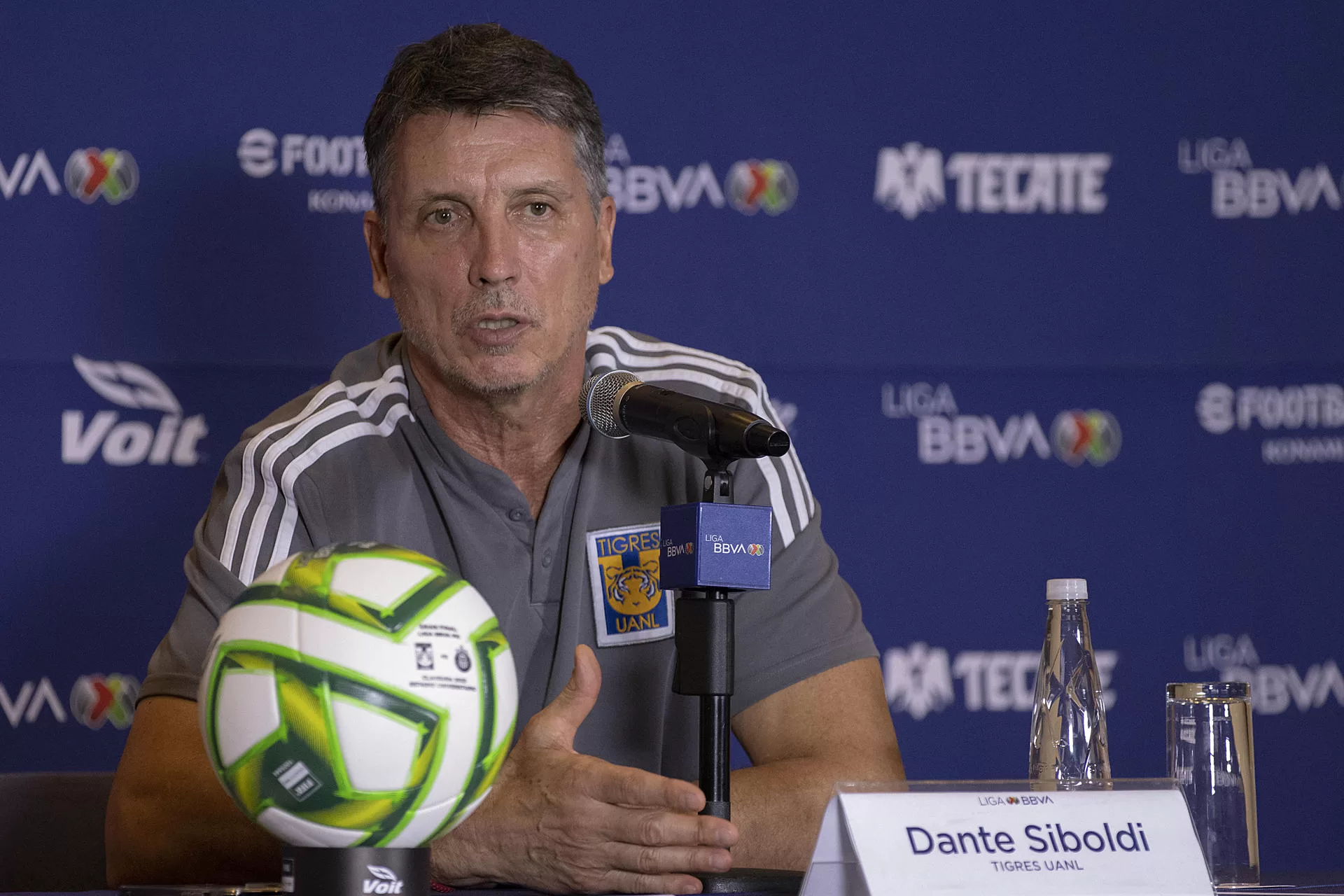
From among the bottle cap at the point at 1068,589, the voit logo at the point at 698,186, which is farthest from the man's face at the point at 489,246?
the voit logo at the point at 698,186

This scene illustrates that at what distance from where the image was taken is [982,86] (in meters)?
2.74

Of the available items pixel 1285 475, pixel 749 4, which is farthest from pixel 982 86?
pixel 1285 475

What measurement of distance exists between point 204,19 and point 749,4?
3.49 ft

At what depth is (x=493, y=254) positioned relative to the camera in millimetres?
1726

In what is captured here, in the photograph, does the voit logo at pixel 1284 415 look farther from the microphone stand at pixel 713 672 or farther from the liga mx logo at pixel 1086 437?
the microphone stand at pixel 713 672

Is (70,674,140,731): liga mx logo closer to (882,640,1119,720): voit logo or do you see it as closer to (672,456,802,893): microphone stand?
(882,640,1119,720): voit logo

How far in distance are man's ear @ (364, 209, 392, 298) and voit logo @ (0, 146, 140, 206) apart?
0.85 metres

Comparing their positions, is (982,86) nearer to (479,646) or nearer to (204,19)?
(204,19)

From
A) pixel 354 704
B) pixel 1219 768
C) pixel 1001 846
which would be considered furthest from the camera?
pixel 1219 768

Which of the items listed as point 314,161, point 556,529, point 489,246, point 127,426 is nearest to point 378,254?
point 489,246

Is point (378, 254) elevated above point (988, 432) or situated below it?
above

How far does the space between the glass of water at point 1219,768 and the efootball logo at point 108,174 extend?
2.08 m

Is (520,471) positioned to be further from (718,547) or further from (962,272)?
(962,272)

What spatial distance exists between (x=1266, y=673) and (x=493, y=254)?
6.04ft
